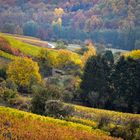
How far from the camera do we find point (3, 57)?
3420 inches

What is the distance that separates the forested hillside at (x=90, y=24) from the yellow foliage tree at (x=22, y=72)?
244ft

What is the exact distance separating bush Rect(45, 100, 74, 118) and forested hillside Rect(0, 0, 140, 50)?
9443 cm

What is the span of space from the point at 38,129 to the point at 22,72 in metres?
33.4

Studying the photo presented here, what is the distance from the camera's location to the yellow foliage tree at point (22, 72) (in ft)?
216

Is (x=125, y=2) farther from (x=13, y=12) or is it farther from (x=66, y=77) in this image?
(x=66, y=77)

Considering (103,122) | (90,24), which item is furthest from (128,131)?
(90,24)

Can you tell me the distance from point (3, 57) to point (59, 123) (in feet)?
165

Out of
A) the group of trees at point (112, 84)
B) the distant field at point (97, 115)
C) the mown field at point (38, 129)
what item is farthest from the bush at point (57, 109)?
the group of trees at point (112, 84)

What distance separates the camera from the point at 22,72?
67062 mm

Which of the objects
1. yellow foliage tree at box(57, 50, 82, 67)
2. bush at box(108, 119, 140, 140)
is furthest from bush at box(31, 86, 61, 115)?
yellow foliage tree at box(57, 50, 82, 67)

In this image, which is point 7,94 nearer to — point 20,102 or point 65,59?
point 20,102

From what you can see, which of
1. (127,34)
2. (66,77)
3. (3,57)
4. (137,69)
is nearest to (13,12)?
(127,34)

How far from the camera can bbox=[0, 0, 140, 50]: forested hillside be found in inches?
5866

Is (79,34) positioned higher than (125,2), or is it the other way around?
(125,2)
